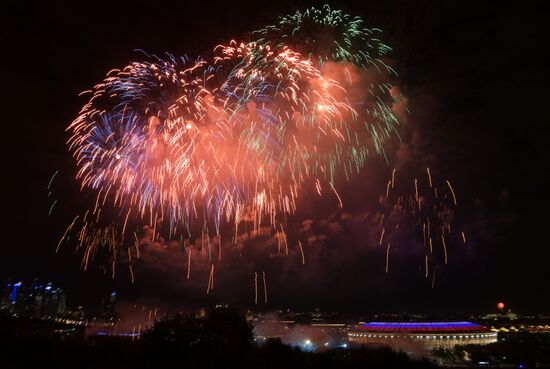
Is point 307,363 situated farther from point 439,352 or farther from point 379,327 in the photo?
point 379,327

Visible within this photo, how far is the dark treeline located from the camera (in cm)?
2584

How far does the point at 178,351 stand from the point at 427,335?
298ft

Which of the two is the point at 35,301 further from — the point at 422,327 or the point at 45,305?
the point at 422,327

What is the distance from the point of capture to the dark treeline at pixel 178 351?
2584 cm

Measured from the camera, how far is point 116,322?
17038 cm

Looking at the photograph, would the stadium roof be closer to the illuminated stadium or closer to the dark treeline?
Answer: the illuminated stadium

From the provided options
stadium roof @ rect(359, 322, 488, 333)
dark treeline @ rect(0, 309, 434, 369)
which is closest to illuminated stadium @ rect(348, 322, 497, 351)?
stadium roof @ rect(359, 322, 488, 333)

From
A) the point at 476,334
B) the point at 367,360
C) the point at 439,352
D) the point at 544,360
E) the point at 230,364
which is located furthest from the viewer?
the point at 476,334

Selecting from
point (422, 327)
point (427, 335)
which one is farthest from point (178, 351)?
point (422, 327)

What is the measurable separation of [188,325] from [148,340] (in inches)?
102

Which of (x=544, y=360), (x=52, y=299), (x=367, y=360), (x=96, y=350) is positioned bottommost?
(x=544, y=360)

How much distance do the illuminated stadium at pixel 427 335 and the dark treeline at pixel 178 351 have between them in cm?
7019

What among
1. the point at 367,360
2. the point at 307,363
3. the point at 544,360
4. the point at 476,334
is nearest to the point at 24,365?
the point at 307,363

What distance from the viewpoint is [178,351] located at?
93.2 ft
